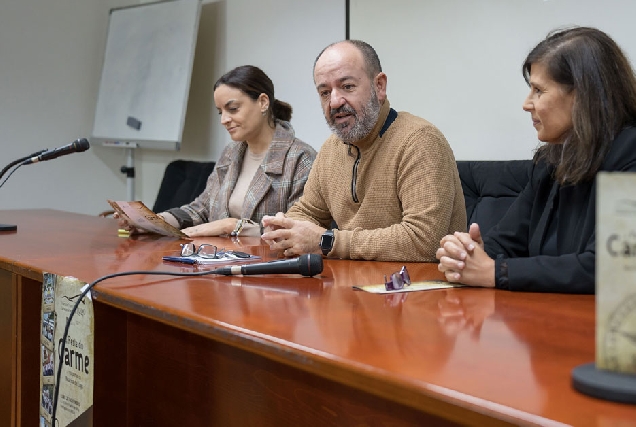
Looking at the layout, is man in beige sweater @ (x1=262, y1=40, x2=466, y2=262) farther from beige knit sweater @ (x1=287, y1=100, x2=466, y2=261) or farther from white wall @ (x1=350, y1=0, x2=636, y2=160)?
white wall @ (x1=350, y1=0, x2=636, y2=160)

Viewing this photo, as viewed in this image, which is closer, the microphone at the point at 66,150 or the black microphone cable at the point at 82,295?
the black microphone cable at the point at 82,295

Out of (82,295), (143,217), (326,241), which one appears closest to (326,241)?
(326,241)

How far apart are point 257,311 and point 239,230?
1.40 m

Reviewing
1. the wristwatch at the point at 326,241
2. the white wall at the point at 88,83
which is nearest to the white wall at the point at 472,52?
the white wall at the point at 88,83

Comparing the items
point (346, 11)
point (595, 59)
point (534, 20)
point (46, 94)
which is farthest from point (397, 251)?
point (46, 94)

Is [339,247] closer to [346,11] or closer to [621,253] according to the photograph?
[621,253]

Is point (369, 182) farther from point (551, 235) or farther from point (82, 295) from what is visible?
point (82, 295)

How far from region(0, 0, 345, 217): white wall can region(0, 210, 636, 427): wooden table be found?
2424 millimetres

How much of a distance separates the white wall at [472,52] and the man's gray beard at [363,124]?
42.5 inches

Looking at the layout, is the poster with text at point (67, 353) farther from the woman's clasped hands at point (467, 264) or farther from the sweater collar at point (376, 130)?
the sweater collar at point (376, 130)

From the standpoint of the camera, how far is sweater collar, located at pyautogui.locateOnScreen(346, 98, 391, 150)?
6.79 feet

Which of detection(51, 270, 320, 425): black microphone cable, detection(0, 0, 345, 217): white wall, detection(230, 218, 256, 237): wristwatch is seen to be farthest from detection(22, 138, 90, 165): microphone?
detection(0, 0, 345, 217): white wall

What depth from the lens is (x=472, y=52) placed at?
3.13 metres

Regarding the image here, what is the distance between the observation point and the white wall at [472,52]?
9.14 feet
